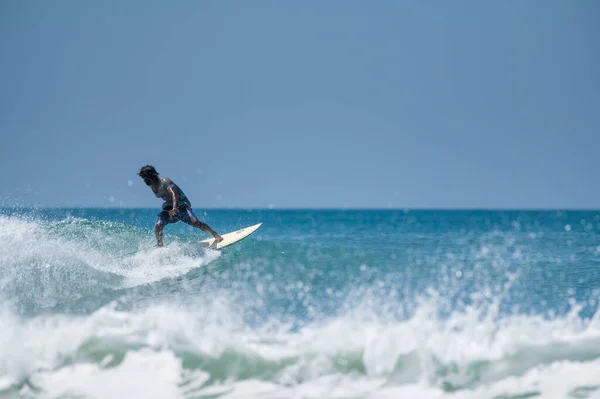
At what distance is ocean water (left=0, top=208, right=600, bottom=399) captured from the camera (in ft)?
18.9

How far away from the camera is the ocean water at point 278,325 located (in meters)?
5.77

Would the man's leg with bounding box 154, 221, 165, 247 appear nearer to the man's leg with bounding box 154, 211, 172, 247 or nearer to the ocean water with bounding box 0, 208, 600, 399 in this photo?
the man's leg with bounding box 154, 211, 172, 247

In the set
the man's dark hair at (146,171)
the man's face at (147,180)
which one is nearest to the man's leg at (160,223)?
the man's face at (147,180)

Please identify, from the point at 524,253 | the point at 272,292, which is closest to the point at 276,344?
the point at 272,292

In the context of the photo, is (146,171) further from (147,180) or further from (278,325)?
(278,325)

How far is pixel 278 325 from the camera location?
7422mm

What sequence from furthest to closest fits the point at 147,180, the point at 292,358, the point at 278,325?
1. the point at 147,180
2. the point at 278,325
3. the point at 292,358

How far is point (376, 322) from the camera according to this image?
286 inches

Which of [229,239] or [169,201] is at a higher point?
[169,201]

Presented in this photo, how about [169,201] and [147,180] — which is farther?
[169,201]

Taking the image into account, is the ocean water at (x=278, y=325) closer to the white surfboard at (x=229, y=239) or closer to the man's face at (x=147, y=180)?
the white surfboard at (x=229, y=239)

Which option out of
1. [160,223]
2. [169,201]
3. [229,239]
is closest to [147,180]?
[169,201]

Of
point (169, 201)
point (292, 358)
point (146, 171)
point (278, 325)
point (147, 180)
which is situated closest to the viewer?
point (292, 358)

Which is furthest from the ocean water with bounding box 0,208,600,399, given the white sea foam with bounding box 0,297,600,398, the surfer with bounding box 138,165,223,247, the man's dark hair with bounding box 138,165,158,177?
the man's dark hair with bounding box 138,165,158,177
